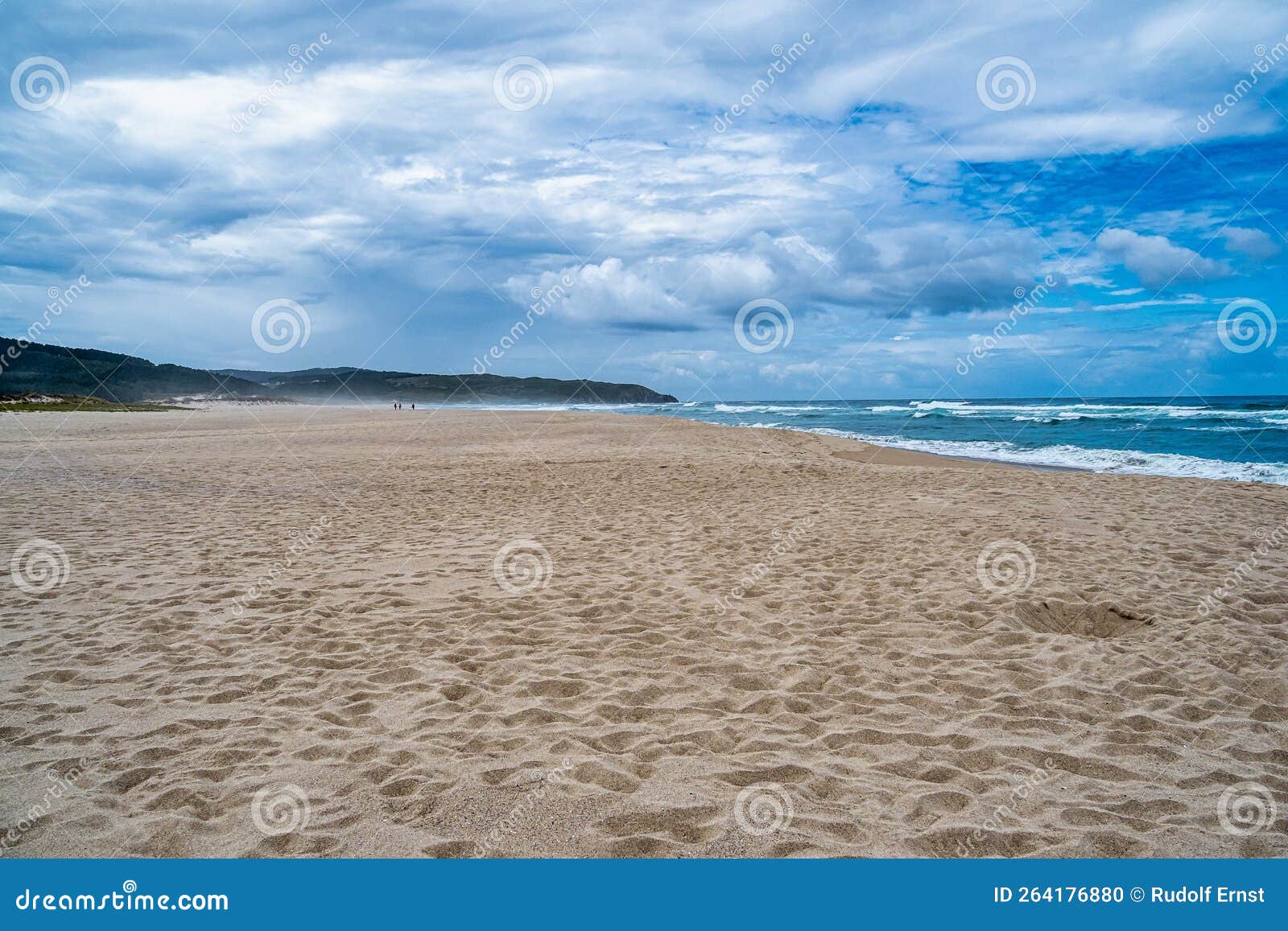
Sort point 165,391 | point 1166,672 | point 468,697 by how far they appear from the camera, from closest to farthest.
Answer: point 468,697 < point 1166,672 < point 165,391

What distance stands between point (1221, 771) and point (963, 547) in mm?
5061

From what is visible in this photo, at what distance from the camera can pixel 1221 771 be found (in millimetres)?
4129

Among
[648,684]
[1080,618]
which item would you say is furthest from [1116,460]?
[648,684]

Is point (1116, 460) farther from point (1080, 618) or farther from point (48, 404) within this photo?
point (48, 404)

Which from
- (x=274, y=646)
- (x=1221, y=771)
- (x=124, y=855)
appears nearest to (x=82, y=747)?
(x=124, y=855)

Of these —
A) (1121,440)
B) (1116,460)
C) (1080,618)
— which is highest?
(1121,440)

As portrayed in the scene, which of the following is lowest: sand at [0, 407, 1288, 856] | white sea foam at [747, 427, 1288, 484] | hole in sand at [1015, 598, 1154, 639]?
sand at [0, 407, 1288, 856]

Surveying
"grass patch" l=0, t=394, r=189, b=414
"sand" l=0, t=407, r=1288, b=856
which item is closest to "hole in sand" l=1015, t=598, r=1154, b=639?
"sand" l=0, t=407, r=1288, b=856

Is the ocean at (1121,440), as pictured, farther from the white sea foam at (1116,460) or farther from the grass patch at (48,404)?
the grass patch at (48,404)

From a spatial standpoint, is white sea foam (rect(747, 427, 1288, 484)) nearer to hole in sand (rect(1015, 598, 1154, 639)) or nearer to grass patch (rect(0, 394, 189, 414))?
hole in sand (rect(1015, 598, 1154, 639))

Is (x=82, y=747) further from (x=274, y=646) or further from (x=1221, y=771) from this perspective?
(x=1221, y=771)

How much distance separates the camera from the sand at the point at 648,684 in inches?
143

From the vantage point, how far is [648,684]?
5.27 metres

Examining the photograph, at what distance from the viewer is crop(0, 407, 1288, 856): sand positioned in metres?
3.63
